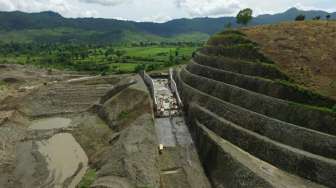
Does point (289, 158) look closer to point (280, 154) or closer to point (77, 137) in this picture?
point (280, 154)

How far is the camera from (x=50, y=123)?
7250 cm

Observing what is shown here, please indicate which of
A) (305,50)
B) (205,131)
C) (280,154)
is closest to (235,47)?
(305,50)

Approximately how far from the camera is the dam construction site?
34.1 metres

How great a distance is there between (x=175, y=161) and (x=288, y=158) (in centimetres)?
1357

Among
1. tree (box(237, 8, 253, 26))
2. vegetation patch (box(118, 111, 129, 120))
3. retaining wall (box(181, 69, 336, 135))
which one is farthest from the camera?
tree (box(237, 8, 253, 26))

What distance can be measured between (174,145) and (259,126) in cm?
1218

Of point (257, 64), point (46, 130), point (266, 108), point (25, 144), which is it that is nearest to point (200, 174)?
point (266, 108)

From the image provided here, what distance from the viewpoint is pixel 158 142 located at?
4772cm

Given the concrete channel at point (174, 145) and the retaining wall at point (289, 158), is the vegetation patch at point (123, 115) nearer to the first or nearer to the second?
the concrete channel at point (174, 145)

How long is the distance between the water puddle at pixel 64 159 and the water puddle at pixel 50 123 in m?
6.65

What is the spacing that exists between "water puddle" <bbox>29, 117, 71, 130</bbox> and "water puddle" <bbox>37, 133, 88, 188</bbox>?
6651mm

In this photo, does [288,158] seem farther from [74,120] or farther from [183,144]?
[74,120]

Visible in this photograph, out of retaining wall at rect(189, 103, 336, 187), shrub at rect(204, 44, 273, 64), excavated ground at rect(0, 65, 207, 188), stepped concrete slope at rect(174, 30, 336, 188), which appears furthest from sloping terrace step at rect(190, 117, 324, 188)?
shrub at rect(204, 44, 273, 64)

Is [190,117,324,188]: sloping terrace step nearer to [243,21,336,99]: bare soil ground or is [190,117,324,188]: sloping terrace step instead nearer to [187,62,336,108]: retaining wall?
[187,62,336,108]: retaining wall
